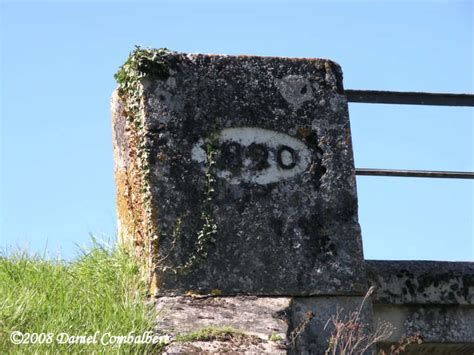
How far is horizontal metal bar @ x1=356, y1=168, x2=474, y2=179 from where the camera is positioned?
629 cm

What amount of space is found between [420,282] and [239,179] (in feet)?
3.65

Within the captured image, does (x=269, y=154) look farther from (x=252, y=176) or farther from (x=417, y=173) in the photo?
(x=417, y=173)

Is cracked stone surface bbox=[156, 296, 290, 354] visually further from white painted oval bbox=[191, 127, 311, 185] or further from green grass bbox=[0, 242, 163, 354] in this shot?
white painted oval bbox=[191, 127, 311, 185]

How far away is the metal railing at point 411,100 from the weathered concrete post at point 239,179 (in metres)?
0.46

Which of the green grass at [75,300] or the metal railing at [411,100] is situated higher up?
the metal railing at [411,100]

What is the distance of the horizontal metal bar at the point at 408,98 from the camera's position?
6.31 meters

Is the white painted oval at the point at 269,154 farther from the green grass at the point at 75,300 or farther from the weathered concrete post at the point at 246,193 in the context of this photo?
the green grass at the point at 75,300

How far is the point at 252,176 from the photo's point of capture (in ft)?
18.5

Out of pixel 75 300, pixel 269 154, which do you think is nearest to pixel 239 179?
pixel 269 154

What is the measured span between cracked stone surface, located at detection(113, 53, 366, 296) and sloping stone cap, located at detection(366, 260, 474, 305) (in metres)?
0.27

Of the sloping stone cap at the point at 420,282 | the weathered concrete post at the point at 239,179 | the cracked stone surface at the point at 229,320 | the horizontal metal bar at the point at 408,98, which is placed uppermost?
the horizontal metal bar at the point at 408,98

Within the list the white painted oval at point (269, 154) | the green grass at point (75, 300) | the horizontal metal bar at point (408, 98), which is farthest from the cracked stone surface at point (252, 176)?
the horizontal metal bar at point (408, 98)

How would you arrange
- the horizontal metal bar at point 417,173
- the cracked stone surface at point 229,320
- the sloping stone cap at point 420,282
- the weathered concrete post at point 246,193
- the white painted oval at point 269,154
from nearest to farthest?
1. the cracked stone surface at point 229,320
2. the weathered concrete post at point 246,193
3. the white painted oval at point 269,154
4. the sloping stone cap at point 420,282
5. the horizontal metal bar at point 417,173

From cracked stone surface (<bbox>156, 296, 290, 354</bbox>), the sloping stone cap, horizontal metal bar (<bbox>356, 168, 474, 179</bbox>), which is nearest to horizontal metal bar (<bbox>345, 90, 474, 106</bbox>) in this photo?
horizontal metal bar (<bbox>356, 168, 474, 179</bbox>)
